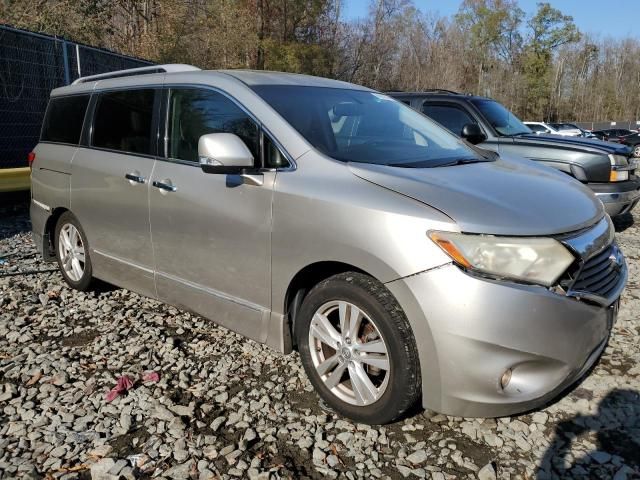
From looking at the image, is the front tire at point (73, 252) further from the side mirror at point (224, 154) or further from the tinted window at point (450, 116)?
the tinted window at point (450, 116)

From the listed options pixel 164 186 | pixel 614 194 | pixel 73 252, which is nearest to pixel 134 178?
pixel 164 186

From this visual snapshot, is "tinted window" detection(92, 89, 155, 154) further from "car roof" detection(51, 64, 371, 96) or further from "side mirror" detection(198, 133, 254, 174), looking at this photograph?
"side mirror" detection(198, 133, 254, 174)

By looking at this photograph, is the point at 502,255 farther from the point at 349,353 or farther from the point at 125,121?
the point at 125,121

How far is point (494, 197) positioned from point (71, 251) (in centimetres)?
364

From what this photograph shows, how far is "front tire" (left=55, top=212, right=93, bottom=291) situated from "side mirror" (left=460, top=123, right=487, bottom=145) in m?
4.34

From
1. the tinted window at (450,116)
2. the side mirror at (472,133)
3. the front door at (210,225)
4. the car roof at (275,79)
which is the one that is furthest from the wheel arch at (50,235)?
the tinted window at (450,116)

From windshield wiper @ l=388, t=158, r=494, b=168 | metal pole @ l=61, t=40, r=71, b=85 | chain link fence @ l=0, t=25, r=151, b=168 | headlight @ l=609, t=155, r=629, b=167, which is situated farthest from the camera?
metal pole @ l=61, t=40, r=71, b=85

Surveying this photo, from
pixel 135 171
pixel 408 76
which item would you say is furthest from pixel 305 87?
pixel 408 76

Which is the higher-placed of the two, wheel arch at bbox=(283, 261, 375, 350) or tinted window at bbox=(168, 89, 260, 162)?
tinted window at bbox=(168, 89, 260, 162)

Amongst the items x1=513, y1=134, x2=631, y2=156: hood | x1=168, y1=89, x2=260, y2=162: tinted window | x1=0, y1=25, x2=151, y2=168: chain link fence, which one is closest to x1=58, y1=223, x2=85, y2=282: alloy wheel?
x1=168, y1=89, x2=260, y2=162: tinted window

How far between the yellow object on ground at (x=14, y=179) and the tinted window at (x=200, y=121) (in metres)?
4.75

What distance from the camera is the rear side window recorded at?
14.4 feet

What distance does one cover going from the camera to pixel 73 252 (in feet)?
14.9

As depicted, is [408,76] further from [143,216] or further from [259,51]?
[143,216]
